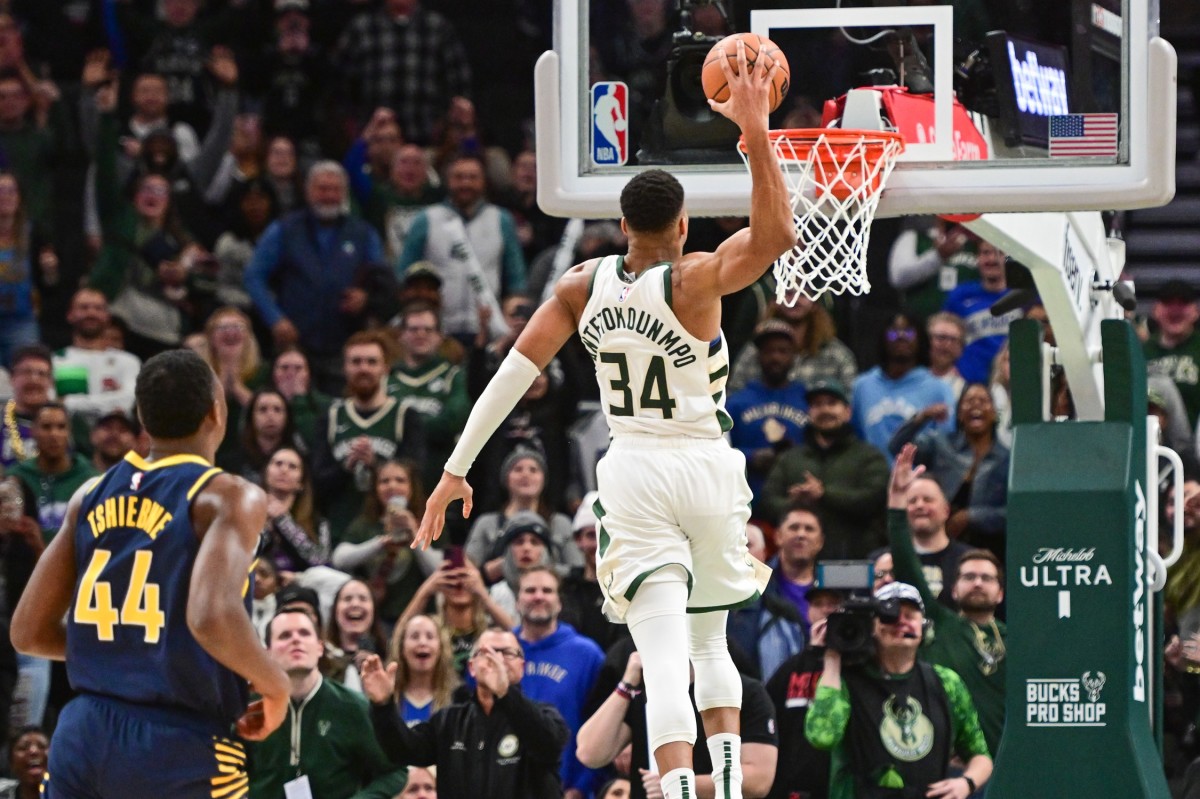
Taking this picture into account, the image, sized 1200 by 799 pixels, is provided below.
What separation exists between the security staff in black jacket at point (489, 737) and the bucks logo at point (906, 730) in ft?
4.79

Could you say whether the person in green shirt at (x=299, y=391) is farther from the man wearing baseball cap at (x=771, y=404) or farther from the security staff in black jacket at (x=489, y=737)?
the security staff in black jacket at (x=489, y=737)

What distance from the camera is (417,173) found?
50.0 feet

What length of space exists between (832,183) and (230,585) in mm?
2588

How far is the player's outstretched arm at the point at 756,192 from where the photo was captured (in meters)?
6.32

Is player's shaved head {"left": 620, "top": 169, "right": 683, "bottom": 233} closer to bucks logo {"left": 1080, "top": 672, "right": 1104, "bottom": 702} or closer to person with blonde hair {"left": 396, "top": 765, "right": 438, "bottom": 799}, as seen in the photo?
bucks logo {"left": 1080, "top": 672, "right": 1104, "bottom": 702}

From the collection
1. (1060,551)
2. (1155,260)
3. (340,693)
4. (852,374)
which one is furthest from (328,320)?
(1060,551)

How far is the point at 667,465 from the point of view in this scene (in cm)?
Result: 673

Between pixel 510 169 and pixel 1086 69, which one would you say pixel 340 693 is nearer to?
pixel 1086 69

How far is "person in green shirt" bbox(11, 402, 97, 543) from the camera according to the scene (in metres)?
12.1

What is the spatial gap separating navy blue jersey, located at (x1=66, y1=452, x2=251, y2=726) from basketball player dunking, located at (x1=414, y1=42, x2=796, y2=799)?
934 mm

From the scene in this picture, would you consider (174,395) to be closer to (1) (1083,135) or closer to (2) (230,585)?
(2) (230,585)

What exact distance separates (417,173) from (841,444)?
4.64 m

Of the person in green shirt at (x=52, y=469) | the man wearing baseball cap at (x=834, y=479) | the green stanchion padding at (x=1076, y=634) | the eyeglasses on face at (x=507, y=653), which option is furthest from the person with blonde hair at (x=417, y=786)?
the person in green shirt at (x=52, y=469)

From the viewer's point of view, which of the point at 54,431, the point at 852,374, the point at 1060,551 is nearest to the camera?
the point at 1060,551
